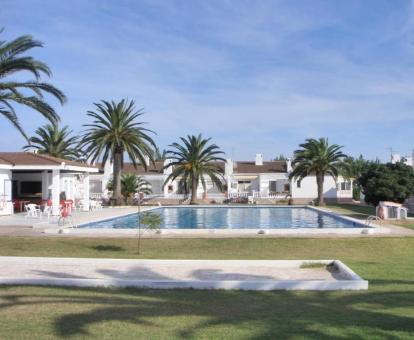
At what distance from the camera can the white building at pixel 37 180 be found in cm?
2955

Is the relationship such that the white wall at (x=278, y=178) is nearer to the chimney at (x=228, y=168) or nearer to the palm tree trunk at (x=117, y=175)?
the chimney at (x=228, y=168)

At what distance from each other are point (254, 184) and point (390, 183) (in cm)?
3229

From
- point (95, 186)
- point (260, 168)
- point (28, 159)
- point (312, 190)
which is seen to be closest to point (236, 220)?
point (28, 159)

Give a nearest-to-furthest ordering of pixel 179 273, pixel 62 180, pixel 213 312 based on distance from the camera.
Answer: pixel 213 312, pixel 179 273, pixel 62 180

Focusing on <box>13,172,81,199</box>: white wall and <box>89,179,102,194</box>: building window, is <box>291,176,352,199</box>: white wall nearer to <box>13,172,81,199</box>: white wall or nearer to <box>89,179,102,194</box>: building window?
<box>89,179,102,194</box>: building window

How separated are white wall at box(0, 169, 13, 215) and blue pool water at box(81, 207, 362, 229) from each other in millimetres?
5922

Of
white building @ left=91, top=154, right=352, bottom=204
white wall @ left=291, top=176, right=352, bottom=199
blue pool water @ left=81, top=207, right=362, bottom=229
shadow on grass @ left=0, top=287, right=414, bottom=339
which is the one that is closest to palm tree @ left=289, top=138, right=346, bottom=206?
blue pool water @ left=81, top=207, right=362, bottom=229

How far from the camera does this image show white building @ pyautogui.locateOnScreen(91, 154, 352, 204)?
54125mm

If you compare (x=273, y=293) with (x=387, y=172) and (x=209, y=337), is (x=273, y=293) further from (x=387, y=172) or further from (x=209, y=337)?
(x=387, y=172)

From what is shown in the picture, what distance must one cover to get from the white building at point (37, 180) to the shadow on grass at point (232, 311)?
21061mm

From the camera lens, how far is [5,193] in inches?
1172

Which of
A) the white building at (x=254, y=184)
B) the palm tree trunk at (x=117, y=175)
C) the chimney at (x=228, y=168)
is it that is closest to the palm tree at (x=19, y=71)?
the palm tree trunk at (x=117, y=175)

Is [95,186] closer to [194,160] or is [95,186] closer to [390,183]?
[194,160]

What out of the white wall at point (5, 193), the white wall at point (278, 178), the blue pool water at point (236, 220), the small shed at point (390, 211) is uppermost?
the white wall at point (278, 178)
